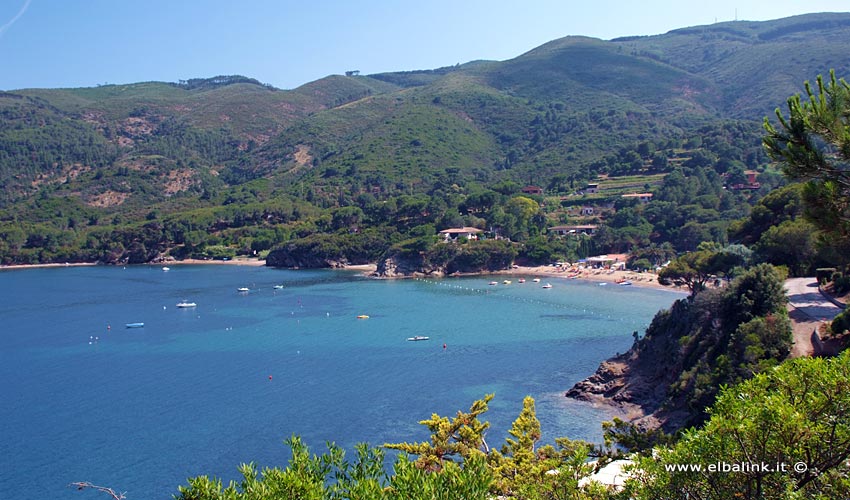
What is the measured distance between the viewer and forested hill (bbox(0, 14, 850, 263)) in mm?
109312

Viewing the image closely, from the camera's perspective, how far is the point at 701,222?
265ft

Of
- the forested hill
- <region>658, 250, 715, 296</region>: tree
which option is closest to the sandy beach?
the forested hill

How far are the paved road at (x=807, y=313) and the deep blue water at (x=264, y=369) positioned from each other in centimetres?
797

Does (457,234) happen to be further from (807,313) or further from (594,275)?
(807,313)

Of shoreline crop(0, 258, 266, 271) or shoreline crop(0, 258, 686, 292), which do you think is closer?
shoreline crop(0, 258, 686, 292)

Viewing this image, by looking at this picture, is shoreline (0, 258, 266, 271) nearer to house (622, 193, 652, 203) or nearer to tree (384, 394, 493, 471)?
house (622, 193, 652, 203)

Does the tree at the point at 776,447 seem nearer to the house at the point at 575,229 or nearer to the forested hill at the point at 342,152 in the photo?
the house at the point at 575,229

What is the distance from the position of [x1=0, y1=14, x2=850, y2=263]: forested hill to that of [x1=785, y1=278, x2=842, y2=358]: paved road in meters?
60.5

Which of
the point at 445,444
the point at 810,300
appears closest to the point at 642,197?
the point at 810,300

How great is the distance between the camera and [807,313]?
28.2 m

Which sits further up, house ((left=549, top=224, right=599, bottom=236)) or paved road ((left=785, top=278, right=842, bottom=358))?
paved road ((left=785, top=278, right=842, bottom=358))

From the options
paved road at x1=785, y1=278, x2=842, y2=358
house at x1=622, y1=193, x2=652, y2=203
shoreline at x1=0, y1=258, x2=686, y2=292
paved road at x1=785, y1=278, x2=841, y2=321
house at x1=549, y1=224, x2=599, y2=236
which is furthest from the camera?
house at x1=622, y1=193, x2=652, y2=203

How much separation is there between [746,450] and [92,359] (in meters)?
44.3

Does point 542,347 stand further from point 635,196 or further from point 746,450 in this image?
point 635,196
